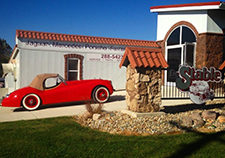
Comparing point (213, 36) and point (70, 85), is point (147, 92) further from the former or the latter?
point (213, 36)

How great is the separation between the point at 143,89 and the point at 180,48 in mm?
8166

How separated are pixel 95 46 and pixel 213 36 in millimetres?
6958

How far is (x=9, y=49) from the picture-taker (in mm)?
57438

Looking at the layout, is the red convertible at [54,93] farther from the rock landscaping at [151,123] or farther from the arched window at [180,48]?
the arched window at [180,48]

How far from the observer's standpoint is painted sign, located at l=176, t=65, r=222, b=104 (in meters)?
7.08

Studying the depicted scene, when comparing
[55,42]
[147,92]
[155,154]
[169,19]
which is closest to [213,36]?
[169,19]

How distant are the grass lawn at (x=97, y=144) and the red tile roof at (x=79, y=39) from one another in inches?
331

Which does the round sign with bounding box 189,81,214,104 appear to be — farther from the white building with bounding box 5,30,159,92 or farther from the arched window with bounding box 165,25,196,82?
the white building with bounding box 5,30,159,92

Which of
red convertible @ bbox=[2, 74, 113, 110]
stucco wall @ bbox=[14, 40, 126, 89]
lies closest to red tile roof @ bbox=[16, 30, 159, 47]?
stucco wall @ bbox=[14, 40, 126, 89]

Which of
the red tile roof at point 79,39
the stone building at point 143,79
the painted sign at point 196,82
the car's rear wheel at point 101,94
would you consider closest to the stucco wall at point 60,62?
the red tile roof at point 79,39

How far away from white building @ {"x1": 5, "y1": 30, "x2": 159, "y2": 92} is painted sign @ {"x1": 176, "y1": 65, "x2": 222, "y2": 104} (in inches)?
321

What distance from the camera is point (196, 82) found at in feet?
23.8

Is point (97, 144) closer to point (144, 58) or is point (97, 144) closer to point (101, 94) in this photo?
point (144, 58)

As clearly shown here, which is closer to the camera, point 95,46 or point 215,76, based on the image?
point 215,76
